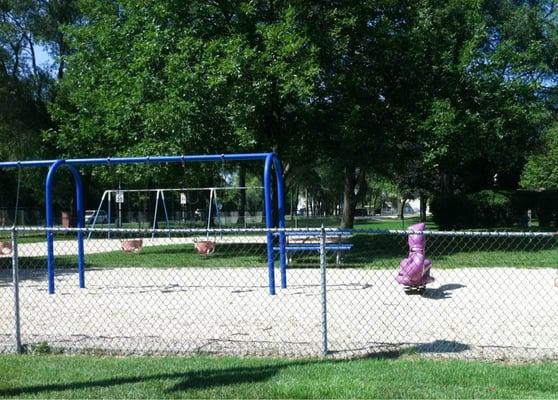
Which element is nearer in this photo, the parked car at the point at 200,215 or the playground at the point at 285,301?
the playground at the point at 285,301

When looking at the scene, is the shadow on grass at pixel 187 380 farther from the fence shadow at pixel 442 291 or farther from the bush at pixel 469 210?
the bush at pixel 469 210

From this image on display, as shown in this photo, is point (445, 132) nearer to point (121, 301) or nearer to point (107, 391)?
point (121, 301)

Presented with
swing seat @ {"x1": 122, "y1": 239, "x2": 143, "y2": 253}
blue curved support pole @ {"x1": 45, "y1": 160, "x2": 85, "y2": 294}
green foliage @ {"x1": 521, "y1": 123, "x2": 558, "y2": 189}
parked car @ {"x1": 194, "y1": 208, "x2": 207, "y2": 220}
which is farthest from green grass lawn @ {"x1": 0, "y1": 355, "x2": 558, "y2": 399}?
green foliage @ {"x1": 521, "y1": 123, "x2": 558, "y2": 189}

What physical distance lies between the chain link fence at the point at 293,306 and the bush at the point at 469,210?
11789 mm

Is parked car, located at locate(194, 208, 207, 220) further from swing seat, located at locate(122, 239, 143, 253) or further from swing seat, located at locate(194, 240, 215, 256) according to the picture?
swing seat, located at locate(194, 240, 215, 256)

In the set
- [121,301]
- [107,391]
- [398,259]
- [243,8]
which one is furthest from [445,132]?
[107,391]

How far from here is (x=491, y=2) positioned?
104 feet

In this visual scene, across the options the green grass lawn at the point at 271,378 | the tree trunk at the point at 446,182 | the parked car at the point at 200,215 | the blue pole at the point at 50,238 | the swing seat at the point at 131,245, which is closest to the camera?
the green grass lawn at the point at 271,378

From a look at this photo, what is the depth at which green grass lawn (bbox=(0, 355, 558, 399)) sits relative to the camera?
5.10m

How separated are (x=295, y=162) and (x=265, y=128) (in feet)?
12.7

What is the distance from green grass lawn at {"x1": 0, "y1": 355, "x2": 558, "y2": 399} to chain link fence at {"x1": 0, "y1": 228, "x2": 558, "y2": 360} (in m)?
0.55

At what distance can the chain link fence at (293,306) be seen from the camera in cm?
684

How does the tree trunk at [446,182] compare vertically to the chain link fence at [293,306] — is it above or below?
above

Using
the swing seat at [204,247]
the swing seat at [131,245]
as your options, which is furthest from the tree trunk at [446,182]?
the swing seat at [131,245]
